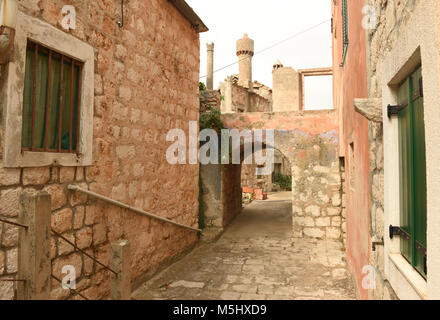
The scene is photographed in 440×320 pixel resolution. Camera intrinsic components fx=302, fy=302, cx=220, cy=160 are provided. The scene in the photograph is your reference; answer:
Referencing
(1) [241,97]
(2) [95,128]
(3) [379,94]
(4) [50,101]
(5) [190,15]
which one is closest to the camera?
(3) [379,94]

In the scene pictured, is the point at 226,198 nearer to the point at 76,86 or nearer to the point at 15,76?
the point at 76,86

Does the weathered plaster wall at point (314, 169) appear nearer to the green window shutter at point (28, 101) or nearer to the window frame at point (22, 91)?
the window frame at point (22, 91)

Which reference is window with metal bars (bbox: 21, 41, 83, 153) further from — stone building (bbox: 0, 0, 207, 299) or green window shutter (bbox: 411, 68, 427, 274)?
green window shutter (bbox: 411, 68, 427, 274)

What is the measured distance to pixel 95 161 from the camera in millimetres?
3221

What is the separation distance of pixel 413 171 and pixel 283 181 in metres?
19.2

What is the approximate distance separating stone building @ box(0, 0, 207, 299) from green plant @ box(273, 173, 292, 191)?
15.4 m

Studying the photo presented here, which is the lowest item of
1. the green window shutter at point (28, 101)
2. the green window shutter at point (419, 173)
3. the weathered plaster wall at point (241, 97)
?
the green window shutter at point (419, 173)

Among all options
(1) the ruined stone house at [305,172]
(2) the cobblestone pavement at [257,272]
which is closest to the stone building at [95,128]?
(2) the cobblestone pavement at [257,272]

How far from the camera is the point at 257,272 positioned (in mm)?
4805

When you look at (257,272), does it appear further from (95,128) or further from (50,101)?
(50,101)

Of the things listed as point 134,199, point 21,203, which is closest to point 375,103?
point 21,203

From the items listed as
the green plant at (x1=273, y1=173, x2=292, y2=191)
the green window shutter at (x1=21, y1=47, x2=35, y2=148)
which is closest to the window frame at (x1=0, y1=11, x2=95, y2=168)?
the green window shutter at (x1=21, y1=47, x2=35, y2=148)

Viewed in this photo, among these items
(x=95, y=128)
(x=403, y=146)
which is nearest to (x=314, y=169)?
(x=95, y=128)

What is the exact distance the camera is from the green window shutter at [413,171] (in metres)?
1.49
